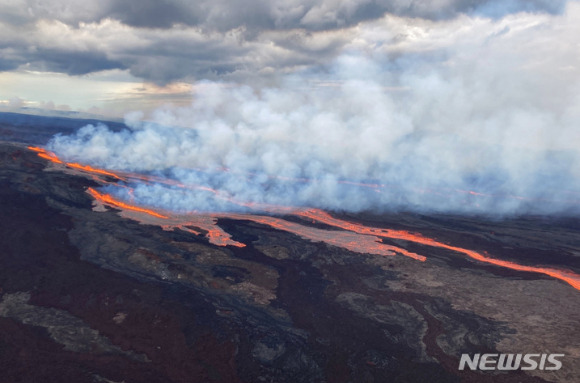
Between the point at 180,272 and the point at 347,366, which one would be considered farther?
the point at 180,272

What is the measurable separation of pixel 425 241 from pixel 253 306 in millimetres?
28203

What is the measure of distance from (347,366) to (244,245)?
21487 mm

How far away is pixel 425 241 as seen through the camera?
159 feet

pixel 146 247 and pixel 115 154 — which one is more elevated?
pixel 115 154

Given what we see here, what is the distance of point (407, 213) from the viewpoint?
2542 inches

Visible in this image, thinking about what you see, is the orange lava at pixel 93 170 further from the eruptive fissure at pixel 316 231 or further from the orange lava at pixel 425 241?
the orange lava at pixel 425 241

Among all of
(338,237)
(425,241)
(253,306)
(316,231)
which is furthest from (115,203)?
(425,241)

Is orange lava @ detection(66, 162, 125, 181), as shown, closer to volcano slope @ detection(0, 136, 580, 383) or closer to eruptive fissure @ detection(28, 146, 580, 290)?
eruptive fissure @ detection(28, 146, 580, 290)

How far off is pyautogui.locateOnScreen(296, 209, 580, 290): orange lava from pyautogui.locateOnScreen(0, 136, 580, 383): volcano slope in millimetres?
1384

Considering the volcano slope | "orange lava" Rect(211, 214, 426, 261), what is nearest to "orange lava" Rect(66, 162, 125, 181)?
the volcano slope

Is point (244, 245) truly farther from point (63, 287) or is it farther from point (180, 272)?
point (63, 287)

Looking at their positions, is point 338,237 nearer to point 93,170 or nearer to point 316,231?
point 316,231

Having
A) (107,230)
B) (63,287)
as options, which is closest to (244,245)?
(107,230)

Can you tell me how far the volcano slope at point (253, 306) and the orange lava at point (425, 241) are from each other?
1.38 metres
